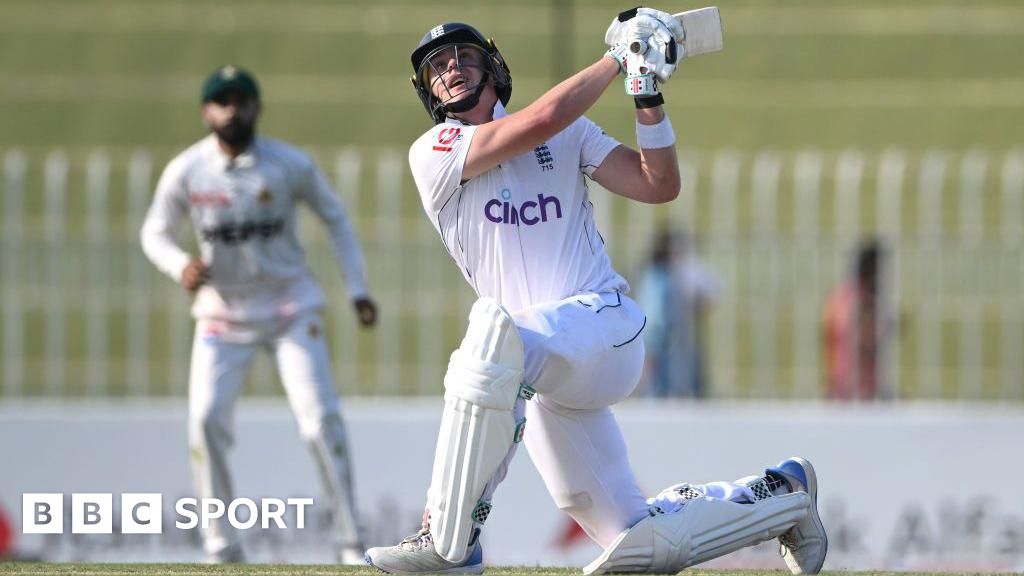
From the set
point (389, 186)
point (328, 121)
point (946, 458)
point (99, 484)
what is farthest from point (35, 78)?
point (946, 458)

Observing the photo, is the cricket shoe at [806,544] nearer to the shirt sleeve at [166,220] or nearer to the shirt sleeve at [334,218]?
the shirt sleeve at [334,218]

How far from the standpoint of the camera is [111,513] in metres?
9.44

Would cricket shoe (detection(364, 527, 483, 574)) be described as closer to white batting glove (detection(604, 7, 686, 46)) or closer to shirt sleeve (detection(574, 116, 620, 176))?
shirt sleeve (detection(574, 116, 620, 176))

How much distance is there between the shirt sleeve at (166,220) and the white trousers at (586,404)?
3463 millimetres

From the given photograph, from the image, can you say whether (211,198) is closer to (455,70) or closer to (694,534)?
(455,70)

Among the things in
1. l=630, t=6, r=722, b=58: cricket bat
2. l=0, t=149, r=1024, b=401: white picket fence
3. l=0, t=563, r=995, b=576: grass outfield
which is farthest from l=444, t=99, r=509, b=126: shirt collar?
l=0, t=149, r=1024, b=401: white picket fence

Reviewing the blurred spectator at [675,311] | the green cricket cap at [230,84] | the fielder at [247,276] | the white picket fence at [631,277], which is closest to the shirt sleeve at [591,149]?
the fielder at [247,276]

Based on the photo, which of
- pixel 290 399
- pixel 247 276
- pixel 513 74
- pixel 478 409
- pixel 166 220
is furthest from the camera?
pixel 513 74

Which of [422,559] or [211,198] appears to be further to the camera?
[211,198]

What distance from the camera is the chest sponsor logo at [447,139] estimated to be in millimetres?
5035

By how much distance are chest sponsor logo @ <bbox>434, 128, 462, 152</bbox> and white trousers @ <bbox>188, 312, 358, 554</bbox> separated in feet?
10.2

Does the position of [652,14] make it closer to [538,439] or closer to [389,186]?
[538,439]

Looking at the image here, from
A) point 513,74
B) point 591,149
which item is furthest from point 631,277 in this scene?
point 513,74

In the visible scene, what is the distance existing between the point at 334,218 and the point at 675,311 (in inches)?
111
